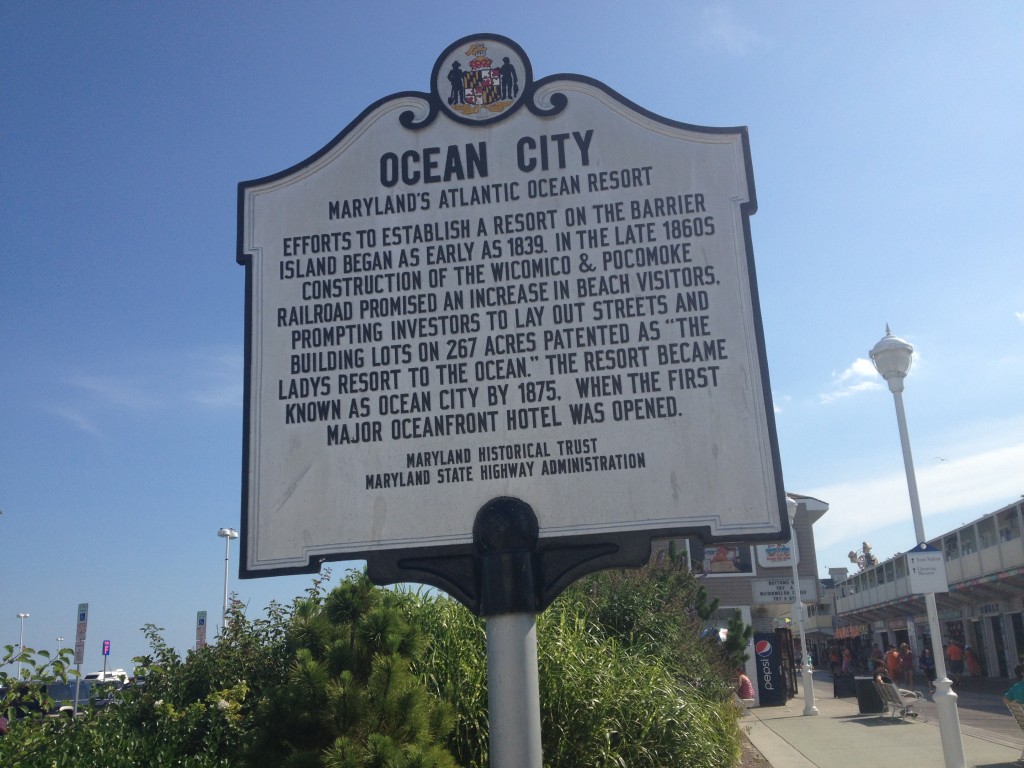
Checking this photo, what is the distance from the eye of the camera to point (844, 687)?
86.2 feet

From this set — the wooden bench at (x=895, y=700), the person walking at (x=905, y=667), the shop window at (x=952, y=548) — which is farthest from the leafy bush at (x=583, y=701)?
the shop window at (x=952, y=548)

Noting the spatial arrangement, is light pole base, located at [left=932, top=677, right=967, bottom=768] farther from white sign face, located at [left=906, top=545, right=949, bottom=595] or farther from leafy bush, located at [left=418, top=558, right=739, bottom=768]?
leafy bush, located at [left=418, top=558, right=739, bottom=768]

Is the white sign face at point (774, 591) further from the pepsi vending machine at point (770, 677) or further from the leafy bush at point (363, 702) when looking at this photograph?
the leafy bush at point (363, 702)

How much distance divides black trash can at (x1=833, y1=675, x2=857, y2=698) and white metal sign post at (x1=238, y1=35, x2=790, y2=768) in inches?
972

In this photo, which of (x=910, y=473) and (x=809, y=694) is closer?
(x=910, y=473)

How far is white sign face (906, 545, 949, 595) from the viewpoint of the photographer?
11469 millimetres

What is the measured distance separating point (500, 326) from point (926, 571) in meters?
9.11

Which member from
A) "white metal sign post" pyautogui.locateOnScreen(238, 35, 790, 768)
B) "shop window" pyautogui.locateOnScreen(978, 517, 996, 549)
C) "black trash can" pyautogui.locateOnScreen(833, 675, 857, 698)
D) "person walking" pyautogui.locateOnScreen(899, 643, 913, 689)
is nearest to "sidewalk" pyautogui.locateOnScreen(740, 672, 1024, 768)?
"black trash can" pyautogui.locateOnScreen(833, 675, 857, 698)

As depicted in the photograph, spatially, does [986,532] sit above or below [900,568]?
above

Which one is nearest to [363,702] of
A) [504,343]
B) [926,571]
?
[504,343]

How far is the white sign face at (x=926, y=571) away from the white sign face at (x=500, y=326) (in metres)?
8.25

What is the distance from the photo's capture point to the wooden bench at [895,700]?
1759cm

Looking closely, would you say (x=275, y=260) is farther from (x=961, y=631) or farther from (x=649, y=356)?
(x=961, y=631)

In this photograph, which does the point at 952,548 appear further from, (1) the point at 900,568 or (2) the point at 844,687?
(2) the point at 844,687
